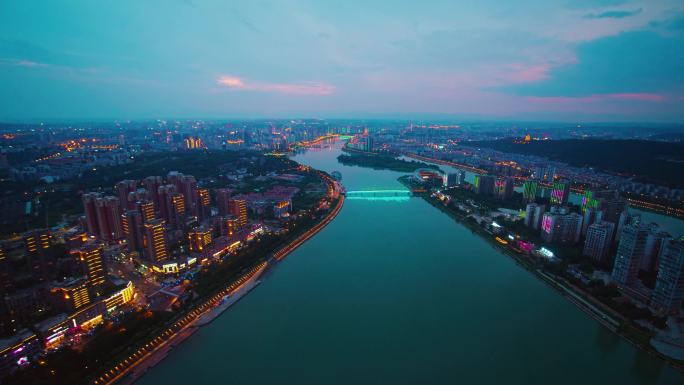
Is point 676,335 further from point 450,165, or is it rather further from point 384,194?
point 450,165

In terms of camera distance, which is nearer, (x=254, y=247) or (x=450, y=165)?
(x=254, y=247)

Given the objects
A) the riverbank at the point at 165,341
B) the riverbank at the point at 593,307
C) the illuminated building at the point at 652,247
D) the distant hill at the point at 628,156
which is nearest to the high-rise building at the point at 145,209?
the riverbank at the point at 165,341

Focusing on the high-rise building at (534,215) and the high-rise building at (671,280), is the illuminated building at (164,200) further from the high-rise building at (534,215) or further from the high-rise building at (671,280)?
the high-rise building at (671,280)

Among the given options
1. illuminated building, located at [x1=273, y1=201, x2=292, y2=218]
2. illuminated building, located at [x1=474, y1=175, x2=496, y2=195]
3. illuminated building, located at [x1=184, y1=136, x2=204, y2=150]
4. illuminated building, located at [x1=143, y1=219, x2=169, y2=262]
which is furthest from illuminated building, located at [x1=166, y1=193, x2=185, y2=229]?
illuminated building, located at [x1=184, y1=136, x2=204, y2=150]

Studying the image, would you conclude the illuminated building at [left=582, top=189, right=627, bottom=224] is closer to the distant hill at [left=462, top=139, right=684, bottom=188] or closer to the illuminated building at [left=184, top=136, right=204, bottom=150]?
the distant hill at [left=462, top=139, right=684, bottom=188]

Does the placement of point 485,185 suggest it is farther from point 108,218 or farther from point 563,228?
point 108,218

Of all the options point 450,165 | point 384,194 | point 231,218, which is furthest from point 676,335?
point 450,165
